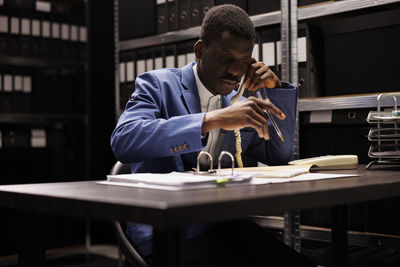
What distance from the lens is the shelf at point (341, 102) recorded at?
Answer: 210 centimetres

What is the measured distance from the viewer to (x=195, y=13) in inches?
112

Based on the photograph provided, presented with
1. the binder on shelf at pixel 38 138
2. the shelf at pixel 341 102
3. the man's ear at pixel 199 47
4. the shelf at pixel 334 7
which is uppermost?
the shelf at pixel 334 7

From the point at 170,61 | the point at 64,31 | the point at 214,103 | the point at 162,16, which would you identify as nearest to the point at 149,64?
the point at 170,61

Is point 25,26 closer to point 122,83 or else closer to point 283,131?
point 122,83

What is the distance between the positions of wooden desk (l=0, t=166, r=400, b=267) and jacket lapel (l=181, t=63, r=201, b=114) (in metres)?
0.53

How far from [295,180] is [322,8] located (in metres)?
1.42

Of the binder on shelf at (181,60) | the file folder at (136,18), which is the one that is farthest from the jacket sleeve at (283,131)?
the file folder at (136,18)

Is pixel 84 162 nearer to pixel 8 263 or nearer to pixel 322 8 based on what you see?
pixel 8 263

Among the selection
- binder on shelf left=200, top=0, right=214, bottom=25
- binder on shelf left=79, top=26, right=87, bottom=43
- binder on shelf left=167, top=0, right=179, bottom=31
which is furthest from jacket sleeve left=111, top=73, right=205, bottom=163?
binder on shelf left=79, top=26, right=87, bottom=43

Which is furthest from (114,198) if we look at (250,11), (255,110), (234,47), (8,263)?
(8,263)

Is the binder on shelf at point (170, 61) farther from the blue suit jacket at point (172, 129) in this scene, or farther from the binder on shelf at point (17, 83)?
the blue suit jacket at point (172, 129)

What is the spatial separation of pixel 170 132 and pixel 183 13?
186 cm

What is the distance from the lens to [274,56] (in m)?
2.47

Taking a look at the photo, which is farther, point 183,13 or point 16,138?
point 16,138
